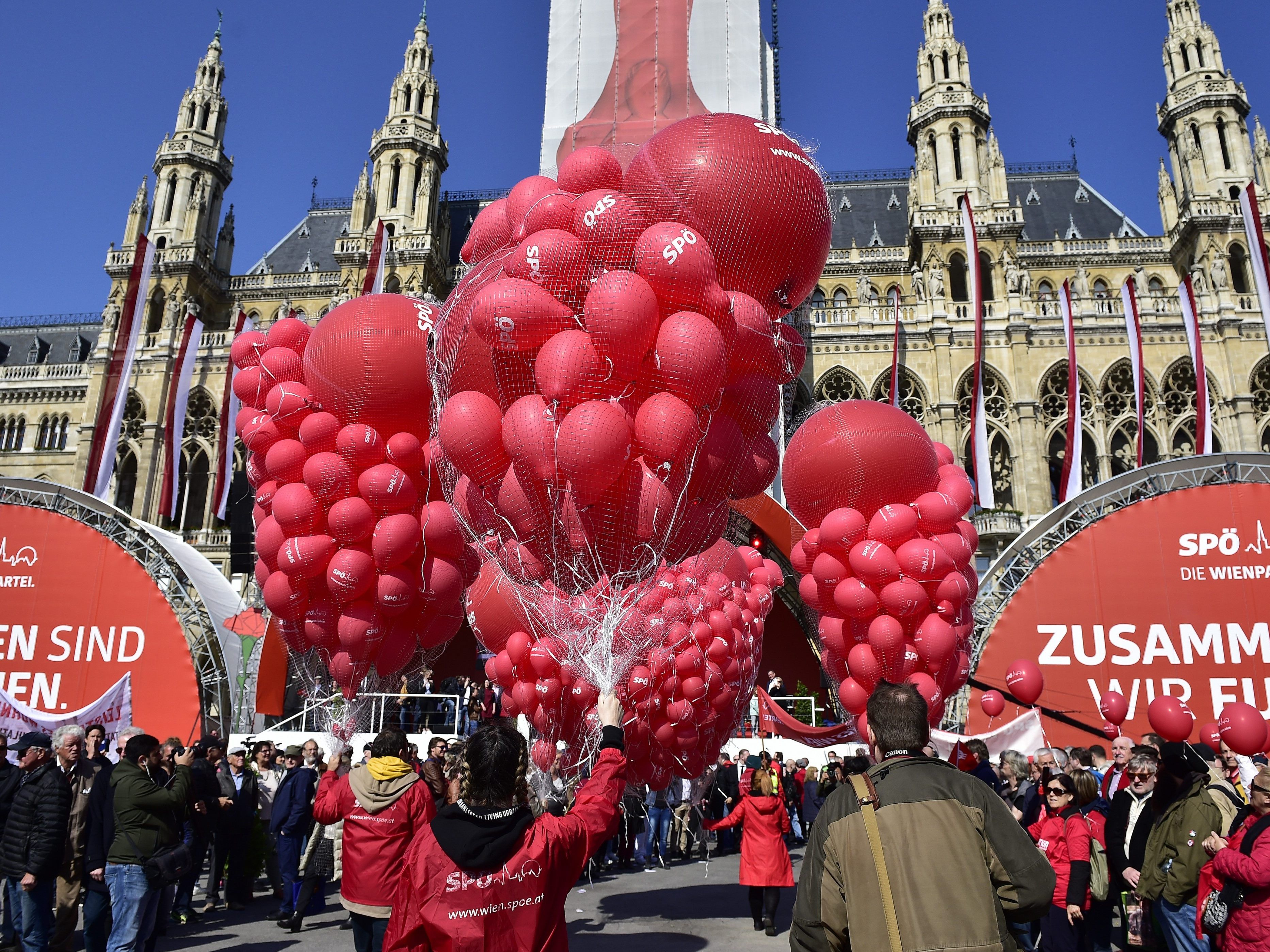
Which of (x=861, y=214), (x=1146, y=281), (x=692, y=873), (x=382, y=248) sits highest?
(x=861, y=214)

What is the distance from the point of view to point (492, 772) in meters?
2.94

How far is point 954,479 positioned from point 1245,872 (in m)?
6.74

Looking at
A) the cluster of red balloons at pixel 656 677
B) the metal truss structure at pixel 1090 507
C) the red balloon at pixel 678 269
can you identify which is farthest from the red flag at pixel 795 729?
the red balloon at pixel 678 269

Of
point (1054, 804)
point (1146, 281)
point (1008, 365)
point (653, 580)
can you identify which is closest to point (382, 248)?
point (1008, 365)

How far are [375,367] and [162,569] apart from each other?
1394cm

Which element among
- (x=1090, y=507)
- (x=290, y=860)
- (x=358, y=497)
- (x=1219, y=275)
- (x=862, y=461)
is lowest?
(x=290, y=860)

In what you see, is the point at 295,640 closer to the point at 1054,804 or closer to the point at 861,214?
the point at 1054,804

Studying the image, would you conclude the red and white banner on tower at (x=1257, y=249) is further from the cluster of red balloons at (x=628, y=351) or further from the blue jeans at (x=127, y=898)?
the blue jeans at (x=127, y=898)

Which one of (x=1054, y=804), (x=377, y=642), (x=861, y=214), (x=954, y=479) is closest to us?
(x=1054, y=804)

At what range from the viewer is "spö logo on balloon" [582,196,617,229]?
579cm

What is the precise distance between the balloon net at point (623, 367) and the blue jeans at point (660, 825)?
5393 millimetres

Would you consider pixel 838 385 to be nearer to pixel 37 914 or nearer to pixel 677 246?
pixel 677 246

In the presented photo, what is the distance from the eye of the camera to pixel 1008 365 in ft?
96.9

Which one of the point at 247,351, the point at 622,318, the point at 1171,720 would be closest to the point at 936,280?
the point at 1171,720
